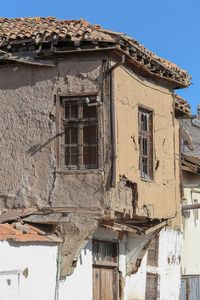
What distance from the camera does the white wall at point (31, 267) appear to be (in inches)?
484

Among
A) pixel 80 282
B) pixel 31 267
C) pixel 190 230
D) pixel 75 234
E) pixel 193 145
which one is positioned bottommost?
pixel 80 282

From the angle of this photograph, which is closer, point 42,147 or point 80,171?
point 80,171

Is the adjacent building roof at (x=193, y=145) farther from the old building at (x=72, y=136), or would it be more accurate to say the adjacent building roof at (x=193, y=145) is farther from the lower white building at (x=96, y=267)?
the old building at (x=72, y=136)

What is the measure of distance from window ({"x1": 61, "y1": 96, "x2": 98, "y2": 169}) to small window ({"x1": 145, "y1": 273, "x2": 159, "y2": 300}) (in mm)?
5197

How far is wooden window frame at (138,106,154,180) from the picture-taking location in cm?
1641

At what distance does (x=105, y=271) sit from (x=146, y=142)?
3.10m

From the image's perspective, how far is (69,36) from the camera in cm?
1495

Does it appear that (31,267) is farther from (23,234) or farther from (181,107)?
(181,107)

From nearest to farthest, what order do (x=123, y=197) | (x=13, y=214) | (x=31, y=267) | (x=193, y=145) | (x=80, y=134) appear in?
(x=31, y=267), (x=13, y=214), (x=80, y=134), (x=123, y=197), (x=193, y=145)

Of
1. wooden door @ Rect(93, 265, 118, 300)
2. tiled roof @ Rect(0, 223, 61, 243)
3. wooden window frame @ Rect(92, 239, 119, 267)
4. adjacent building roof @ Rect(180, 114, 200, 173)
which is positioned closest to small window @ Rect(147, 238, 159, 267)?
wooden window frame @ Rect(92, 239, 119, 267)

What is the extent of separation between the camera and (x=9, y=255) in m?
12.4

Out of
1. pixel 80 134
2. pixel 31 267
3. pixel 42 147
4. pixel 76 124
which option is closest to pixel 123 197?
pixel 80 134

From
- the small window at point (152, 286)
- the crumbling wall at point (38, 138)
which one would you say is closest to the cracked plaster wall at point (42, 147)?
the crumbling wall at point (38, 138)

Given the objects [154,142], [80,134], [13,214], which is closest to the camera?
[13,214]
